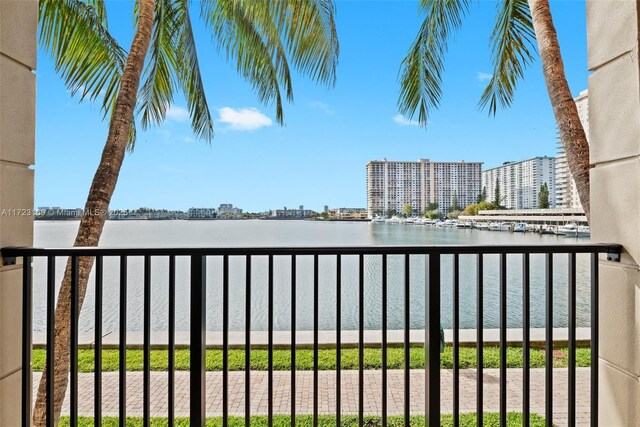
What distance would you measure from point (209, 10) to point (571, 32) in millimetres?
6370

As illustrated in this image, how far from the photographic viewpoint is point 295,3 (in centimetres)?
341

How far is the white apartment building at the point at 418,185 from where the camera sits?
20.1ft

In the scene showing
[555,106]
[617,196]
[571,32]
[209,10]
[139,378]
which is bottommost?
[139,378]

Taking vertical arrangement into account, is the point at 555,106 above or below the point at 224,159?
below

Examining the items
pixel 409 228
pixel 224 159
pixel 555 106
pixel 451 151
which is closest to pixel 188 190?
pixel 224 159

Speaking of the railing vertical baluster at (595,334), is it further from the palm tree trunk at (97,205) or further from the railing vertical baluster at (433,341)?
the palm tree trunk at (97,205)

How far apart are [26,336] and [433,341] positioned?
183 cm

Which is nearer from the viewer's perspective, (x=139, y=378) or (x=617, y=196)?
(x=617, y=196)

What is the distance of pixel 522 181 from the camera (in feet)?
20.2

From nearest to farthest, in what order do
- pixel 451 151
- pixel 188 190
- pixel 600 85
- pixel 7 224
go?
pixel 7 224 < pixel 600 85 < pixel 188 190 < pixel 451 151

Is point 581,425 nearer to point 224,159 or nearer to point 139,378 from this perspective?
point 139,378

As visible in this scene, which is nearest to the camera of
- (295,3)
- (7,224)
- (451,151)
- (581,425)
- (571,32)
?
(7,224)

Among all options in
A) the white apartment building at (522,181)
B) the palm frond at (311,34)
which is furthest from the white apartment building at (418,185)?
the palm frond at (311,34)

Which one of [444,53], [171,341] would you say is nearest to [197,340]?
[171,341]
